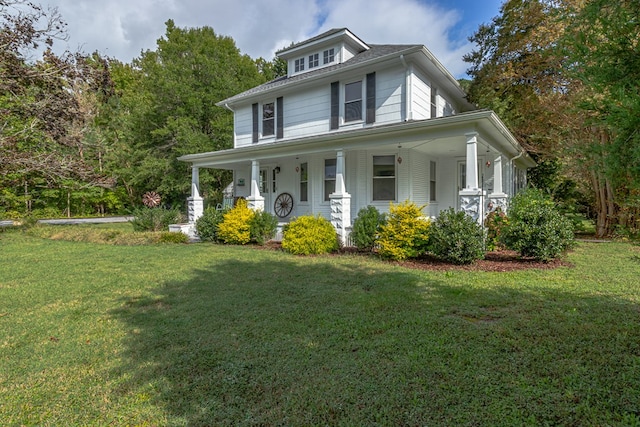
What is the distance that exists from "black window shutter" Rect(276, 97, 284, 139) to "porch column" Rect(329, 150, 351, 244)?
4.28m

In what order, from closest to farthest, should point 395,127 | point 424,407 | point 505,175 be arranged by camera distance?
1. point 424,407
2. point 395,127
3. point 505,175

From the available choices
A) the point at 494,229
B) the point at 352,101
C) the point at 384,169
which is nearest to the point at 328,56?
the point at 352,101

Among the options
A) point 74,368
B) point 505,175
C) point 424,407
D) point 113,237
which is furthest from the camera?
point 505,175

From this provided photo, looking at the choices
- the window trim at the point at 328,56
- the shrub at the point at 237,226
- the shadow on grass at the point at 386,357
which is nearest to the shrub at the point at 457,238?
the shadow on grass at the point at 386,357

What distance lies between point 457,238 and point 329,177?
5515 mm

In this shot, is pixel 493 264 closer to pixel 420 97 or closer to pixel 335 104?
pixel 420 97

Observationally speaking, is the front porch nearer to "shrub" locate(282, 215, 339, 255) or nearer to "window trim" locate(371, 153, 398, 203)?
"window trim" locate(371, 153, 398, 203)

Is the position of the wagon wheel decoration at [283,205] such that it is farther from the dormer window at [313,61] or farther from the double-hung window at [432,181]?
the dormer window at [313,61]

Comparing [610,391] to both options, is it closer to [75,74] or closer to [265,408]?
[265,408]

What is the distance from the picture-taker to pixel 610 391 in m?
A: 2.41

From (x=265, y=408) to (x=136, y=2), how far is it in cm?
1411

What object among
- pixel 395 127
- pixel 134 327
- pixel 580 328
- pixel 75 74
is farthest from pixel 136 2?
pixel 580 328

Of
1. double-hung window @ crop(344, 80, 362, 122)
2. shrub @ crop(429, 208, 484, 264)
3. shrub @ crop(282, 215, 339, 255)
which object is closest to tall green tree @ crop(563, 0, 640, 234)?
shrub @ crop(429, 208, 484, 264)

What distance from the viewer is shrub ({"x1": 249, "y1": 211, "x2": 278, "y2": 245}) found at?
10.2 metres
